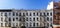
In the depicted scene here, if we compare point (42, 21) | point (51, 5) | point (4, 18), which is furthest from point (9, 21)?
point (51, 5)

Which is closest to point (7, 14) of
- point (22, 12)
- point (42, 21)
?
point (22, 12)

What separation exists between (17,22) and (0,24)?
15.5 ft

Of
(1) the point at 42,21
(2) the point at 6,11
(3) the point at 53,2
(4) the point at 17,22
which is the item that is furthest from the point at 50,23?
(2) the point at 6,11

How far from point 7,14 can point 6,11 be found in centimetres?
89

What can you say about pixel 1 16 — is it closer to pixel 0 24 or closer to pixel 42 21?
pixel 0 24

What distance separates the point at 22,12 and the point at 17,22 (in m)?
3.16

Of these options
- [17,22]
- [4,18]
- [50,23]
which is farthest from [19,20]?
[50,23]

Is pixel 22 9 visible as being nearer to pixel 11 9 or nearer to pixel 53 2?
pixel 11 9

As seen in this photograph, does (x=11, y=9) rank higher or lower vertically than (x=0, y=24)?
higher

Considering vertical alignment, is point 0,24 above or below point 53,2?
below

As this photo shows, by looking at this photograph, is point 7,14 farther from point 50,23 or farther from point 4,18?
point 50,23

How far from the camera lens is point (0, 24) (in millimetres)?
51812

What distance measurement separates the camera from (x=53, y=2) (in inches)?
1984

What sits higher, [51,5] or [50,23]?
[51,5]
